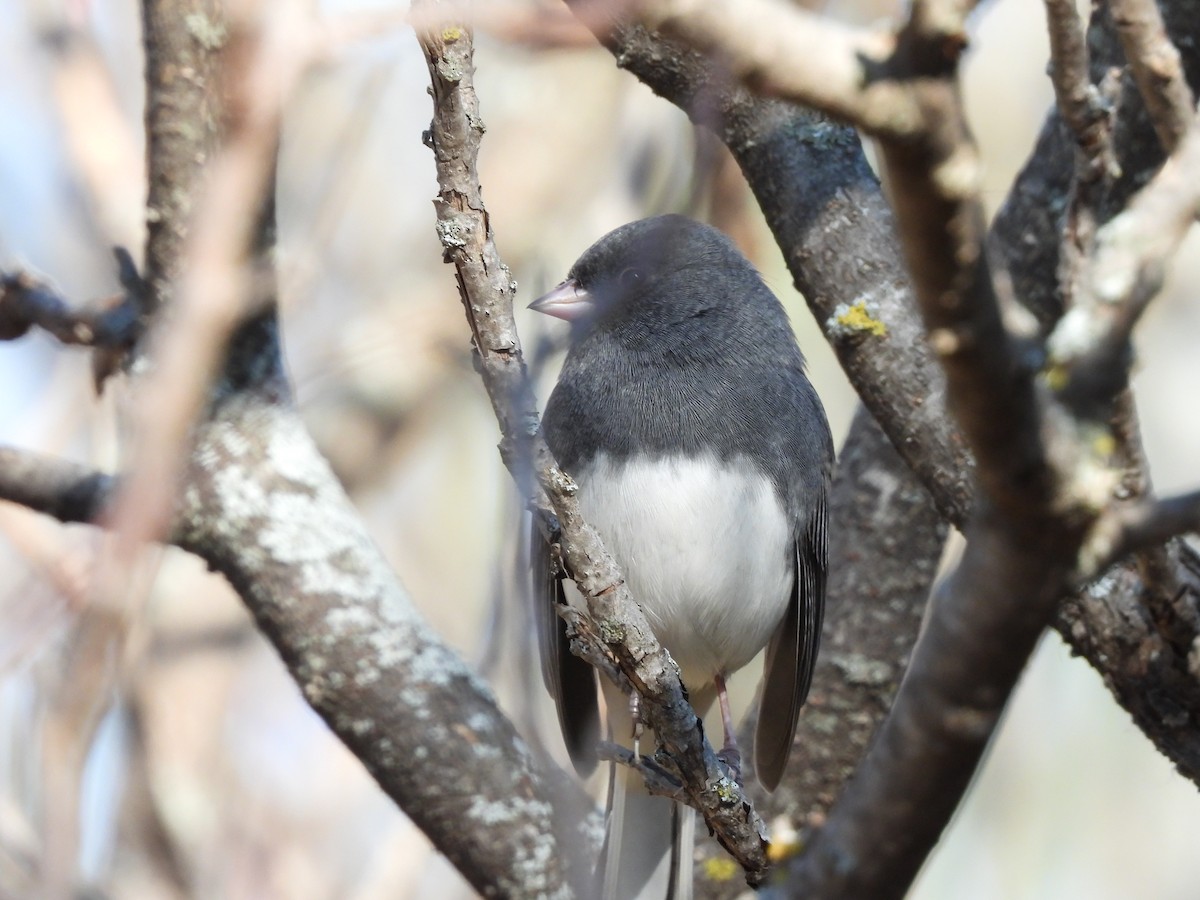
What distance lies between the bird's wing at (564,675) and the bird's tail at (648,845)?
6.7 inches

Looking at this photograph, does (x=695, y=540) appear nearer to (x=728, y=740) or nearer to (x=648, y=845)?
(x=728, y=740)

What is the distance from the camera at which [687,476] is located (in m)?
2.23

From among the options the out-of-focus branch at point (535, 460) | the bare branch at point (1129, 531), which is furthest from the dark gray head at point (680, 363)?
the bare branch at point (1129, 531)

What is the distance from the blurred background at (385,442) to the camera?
2123 mm

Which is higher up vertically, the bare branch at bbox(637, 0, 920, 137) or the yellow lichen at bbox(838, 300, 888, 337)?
the bare branch at bbox(637, 0, 920, 137)

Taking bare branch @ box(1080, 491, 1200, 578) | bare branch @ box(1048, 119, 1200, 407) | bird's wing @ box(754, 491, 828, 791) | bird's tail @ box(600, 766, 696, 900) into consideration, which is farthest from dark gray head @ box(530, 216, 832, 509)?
bare branch @ box(1080, 491, 1200, 578)

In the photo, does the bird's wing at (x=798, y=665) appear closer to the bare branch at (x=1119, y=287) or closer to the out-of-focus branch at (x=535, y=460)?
the out-of-focus branch at (x=535, y=460)

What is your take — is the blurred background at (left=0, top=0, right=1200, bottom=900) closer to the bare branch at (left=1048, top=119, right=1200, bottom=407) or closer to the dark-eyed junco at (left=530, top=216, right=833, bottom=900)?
the dark-eyed junco at (left=530, top=216, right=833, bottom=900)

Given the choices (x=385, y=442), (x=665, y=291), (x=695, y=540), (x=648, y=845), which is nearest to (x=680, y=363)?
(x=665, y=291)

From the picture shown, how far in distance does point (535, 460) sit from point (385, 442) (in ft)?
10.3

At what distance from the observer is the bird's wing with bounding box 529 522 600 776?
249cm

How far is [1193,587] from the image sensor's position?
1.79 m

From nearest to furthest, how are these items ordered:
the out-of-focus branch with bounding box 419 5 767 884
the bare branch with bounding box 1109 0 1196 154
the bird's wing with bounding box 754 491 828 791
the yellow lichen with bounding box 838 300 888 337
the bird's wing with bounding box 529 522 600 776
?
the out-of-focus branch with bounding box 419 5 767 884, the bare branch with bounding box 1109 0 1196 154, the yellow lichen with bounding box 838 300 888 337, the bird's wing with bounding box 754 491 828 791, the bird's wing with bounding box 529 522 600 776

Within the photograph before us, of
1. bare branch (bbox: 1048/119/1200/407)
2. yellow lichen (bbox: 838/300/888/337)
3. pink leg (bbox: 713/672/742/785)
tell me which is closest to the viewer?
bare branch (bbox: 1048/119/1200/407)
